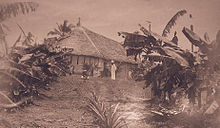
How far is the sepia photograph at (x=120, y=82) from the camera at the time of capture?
234cm

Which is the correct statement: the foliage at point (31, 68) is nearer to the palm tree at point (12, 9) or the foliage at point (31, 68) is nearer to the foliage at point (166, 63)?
the palm tree at point (12, 9)

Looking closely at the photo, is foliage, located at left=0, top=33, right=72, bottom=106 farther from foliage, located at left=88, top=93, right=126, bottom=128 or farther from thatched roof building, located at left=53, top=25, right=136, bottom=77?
thatched roof building, located at left=53, top=25, right=136, bottom=77

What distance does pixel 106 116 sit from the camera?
2619 mm

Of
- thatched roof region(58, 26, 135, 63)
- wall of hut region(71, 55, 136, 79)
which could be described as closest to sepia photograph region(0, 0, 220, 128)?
wall of hut region(71, 55, 136, 79)

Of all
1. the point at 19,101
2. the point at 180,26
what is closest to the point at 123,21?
the point at 180,26

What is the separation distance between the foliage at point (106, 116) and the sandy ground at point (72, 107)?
13cm

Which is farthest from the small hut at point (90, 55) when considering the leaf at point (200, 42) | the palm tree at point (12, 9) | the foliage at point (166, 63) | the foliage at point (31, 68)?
the leaf at point (200, 42)

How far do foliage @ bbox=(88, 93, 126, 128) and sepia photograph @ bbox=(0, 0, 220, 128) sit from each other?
13 mm

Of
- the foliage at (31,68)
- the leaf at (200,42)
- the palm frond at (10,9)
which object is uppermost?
the palm frond at (10,9)

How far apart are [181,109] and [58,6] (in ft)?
8.90

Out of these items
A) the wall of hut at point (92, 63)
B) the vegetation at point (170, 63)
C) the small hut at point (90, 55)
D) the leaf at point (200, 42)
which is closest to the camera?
the vegetation at point (170, 63)

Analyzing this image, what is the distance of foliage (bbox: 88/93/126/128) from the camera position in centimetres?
256

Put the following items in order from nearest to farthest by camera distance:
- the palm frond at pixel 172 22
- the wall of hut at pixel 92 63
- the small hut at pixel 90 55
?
the palm frond at pixel 172 22 → the wall of hut at pixel 92 63 → the small hut at pixel 90 55

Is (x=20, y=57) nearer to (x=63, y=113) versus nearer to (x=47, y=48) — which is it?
(x=47, y=48)
